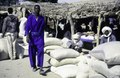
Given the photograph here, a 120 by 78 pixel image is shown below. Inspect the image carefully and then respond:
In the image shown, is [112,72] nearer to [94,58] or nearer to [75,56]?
[94,58]

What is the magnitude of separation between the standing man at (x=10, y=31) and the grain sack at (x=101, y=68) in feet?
12.7

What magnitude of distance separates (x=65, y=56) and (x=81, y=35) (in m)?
5.40

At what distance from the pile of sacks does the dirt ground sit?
1.21ft

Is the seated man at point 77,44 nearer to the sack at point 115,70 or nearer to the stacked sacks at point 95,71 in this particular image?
the stacked sacks at point 95,71

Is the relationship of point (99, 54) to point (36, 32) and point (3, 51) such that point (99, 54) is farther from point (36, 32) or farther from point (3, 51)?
point (3, 51)

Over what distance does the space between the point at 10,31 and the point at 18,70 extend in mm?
2107

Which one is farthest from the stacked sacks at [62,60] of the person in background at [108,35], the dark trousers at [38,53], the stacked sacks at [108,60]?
the person in background at [108,35]

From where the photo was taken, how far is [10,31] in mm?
9914

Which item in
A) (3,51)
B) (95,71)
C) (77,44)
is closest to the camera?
(95,71)

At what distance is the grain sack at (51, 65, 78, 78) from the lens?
704cm

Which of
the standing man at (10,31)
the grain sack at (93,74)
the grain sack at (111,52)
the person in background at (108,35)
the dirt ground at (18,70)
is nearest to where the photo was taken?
the grain sack at (111,52)

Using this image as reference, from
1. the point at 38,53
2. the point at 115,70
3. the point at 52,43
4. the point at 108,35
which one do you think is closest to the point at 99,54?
the point at 115,70

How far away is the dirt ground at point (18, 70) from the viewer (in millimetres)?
7535

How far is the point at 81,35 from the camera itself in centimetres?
1319
